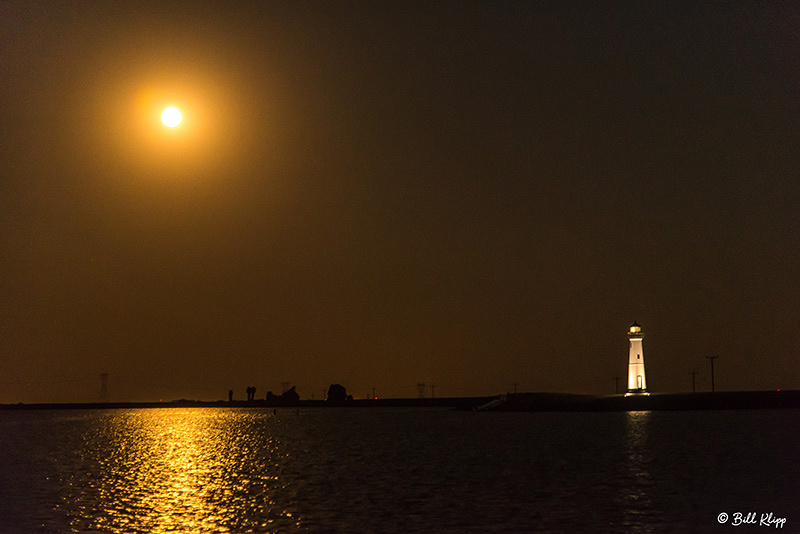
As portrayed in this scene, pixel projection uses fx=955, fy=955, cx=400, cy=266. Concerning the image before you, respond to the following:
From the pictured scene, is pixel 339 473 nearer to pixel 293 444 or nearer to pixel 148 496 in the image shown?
pixel 148 496

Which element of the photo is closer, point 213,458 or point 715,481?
point 715,481

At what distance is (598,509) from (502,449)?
45.0 meters

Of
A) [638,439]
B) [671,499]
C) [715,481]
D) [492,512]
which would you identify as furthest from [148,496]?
[638,439]

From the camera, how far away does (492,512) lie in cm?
4562

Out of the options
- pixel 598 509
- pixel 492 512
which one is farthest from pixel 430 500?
pixel 598 509

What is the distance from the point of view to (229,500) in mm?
51031

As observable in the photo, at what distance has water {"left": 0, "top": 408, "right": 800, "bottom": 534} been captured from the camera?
42.8 m

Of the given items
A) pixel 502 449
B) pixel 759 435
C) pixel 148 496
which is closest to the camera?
pixel 148 496

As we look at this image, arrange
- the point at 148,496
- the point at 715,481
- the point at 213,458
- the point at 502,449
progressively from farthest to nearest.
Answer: the point at 502,449, the point at 213,458, the point at 715,481, the point at 148,496

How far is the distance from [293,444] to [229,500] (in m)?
57.4

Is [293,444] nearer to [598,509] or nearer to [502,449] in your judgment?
[502,449]

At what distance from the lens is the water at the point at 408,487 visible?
42.8m

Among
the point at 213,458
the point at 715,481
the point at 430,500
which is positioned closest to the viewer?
the point at 430,500

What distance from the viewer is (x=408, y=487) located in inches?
2243
